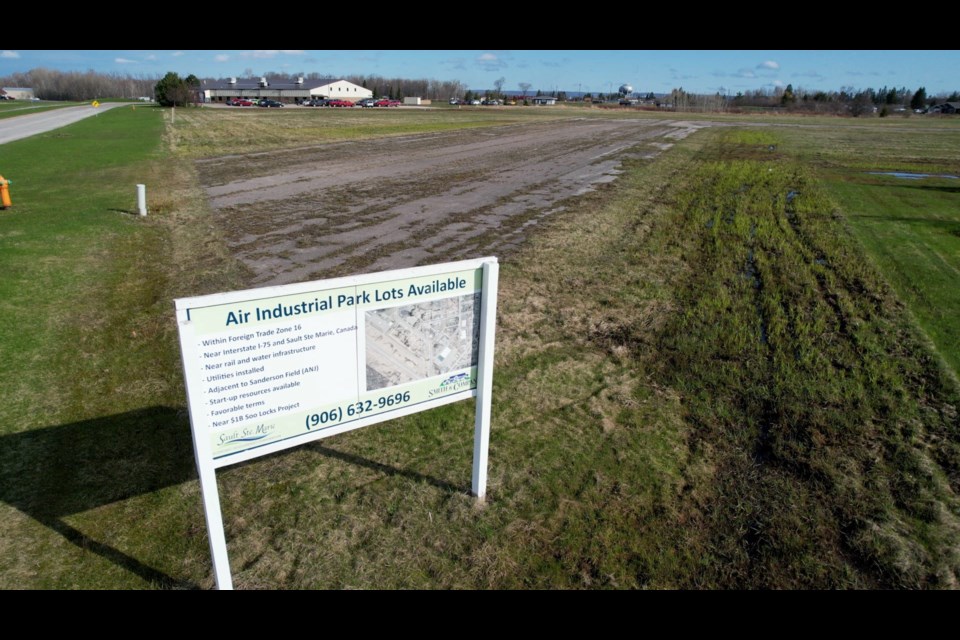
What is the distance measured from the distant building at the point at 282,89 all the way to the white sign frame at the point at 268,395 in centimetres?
11629

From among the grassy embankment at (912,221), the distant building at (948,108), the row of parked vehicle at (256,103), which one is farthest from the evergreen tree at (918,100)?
the row of parked vehicle at (256,103)

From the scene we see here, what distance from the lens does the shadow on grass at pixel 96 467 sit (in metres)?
4.04

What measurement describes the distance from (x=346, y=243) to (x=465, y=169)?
12005 mm

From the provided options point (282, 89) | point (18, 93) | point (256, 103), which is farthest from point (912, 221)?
point (18, 93)

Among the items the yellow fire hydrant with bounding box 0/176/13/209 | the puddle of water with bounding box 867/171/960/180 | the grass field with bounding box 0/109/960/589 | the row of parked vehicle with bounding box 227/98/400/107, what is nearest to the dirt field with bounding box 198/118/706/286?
Result: the grass field with bounding box 0/109/960/589

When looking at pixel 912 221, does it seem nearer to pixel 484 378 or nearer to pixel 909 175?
pixel 909 175

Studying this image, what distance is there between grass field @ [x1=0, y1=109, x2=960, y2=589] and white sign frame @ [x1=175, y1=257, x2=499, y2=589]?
1.55 feet

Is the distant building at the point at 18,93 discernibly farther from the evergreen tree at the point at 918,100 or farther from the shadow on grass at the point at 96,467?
the evergreen tree at the point at 918,100

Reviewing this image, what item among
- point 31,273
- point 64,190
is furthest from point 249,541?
point 64,190

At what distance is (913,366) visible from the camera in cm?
666

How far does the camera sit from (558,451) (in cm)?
508

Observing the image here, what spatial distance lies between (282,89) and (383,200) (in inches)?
A: 4599

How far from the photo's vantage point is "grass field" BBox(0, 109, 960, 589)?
383 cm

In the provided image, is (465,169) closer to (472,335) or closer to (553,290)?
(553,290)
